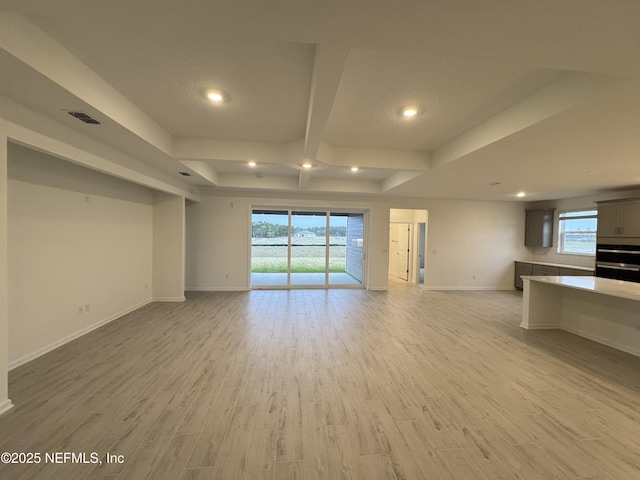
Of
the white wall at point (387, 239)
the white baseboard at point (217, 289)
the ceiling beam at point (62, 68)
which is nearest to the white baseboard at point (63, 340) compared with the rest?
the white baseboard at point (217, 289)

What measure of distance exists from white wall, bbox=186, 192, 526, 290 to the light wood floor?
279 centimetres

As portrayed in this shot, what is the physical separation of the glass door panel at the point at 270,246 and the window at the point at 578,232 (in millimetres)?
7370

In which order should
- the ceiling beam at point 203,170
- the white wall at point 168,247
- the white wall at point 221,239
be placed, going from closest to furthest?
the ceiling beam at point 203,170
the white wall at point 168,247
the white wall at point 221,239

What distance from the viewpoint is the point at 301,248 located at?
7.23 metres

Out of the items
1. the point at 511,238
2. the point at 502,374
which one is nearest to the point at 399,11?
the point at 502,374

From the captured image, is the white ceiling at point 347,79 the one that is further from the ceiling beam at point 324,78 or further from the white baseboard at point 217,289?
the white baseboard at point 217,289

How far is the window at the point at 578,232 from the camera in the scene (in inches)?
247

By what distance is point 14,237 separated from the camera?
2.74 meters

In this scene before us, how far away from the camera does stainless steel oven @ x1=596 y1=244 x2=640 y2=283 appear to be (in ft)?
16.4

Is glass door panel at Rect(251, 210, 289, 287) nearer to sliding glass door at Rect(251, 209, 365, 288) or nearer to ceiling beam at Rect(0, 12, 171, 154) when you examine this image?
sliding glass door at Rect(251, 209, 365, 288)

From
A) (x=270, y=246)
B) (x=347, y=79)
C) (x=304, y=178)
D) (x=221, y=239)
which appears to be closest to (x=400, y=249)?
(x=270, y=246)

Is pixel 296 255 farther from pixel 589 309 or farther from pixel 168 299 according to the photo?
pixel 589 309

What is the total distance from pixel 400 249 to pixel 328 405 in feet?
25.4

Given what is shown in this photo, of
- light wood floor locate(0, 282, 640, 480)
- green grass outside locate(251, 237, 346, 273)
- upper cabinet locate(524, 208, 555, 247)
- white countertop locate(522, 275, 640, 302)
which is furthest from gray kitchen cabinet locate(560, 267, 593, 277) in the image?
green grass outside locate(251, 237, 346, 273)
